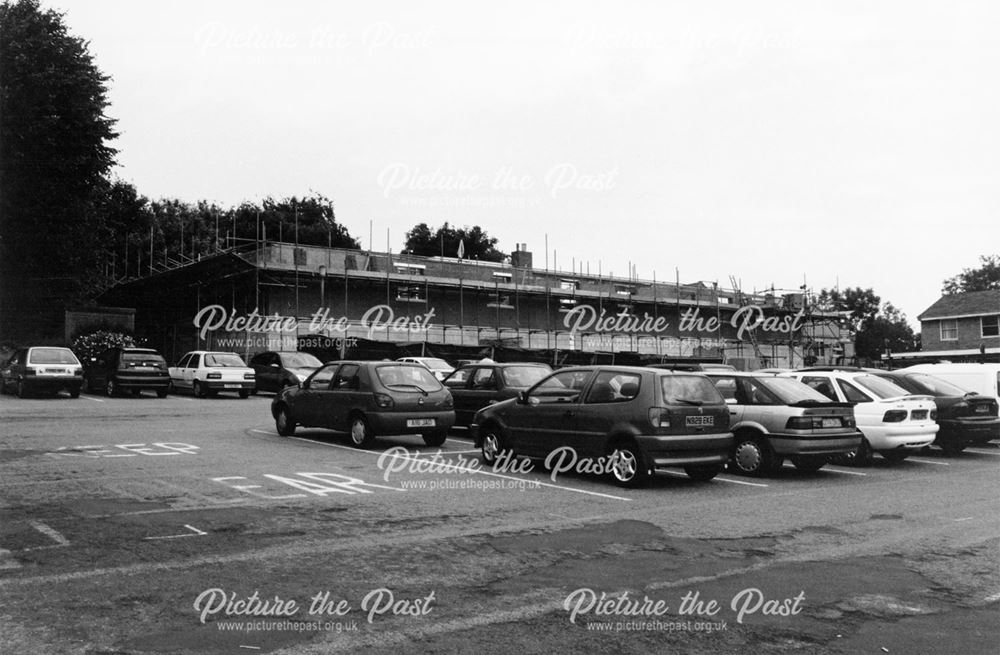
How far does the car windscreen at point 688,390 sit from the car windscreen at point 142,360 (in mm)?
21861

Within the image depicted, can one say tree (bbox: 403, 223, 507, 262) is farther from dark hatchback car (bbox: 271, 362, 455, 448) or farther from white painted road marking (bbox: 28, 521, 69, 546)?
white painted road marking (bbox: 28, 521, 69, 546)

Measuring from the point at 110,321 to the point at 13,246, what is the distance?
18.7 ft

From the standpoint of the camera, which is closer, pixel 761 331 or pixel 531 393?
pixel 531 393

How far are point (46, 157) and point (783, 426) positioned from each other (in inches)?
1284

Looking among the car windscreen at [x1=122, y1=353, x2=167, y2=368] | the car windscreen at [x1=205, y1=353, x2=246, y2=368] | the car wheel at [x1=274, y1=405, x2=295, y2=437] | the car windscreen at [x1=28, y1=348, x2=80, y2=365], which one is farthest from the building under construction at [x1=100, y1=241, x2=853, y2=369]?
the car wheel at [x1=274, y1=405, x2=295, y2=437]

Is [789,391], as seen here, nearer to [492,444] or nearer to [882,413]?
[882,413]

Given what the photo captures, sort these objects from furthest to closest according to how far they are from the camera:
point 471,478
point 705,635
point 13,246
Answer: point 13,246
point 471,478
point 705,635

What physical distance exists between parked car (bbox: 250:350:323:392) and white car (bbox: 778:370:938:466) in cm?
1915

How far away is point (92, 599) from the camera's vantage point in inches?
217

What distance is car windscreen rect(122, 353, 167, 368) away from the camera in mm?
27969

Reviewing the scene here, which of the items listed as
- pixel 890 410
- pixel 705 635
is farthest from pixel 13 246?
pixel 705 635

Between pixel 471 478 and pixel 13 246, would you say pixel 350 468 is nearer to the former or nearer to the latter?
pixel 471 478

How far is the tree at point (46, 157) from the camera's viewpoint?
1288 inches

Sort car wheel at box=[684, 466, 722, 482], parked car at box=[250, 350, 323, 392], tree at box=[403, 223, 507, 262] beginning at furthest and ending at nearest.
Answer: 1. tree at box=[403, 223, 507, 262]
2. parked car at box=[250, 350, 323, 392]
3. car wheel at box=[684, 466, 722, 482]
